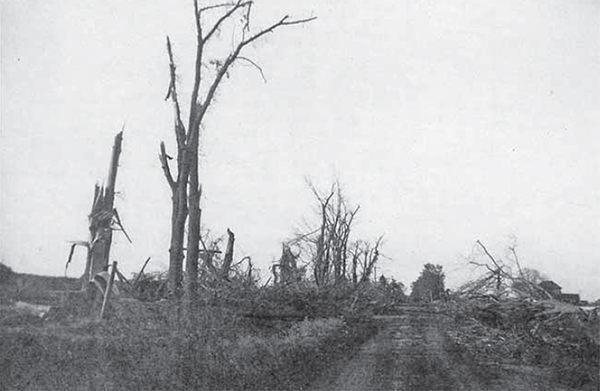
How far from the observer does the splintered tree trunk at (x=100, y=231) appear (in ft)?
57.9

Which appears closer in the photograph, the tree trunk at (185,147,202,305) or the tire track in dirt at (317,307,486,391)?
the tire track in dirt at (317,307,486,391)

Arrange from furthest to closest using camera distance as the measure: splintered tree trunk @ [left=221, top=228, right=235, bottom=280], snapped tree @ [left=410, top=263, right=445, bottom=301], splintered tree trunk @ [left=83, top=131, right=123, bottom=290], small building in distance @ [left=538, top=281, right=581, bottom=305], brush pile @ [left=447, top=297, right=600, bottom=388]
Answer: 1. snapped tree @ [left=410, top=263, right=445, bottom=301]
2. splintered tree trunk @ [left=221, top=228, right=235, bottom=280]
3. splintered tree trunk @ [left=83, top=131, right=123, bottom=290]
4. small building in distance @ [left=538, top=281, right=581, bottom=305]
5. brush pile @ [left=447, top=297, right=600, bottom=388]

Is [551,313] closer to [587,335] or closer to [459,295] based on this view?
[587,335]

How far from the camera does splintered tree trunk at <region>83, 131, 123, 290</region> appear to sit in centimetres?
1764

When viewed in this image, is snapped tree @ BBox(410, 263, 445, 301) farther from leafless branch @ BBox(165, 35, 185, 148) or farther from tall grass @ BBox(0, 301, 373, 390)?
tall grass @ BBox(0, 301, 373, 390)

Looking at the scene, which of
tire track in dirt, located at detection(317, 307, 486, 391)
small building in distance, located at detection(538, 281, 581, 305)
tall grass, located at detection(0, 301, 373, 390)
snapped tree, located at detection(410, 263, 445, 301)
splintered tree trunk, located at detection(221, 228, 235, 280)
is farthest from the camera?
snapped tree, located at detection(410, 263, 445, 301)

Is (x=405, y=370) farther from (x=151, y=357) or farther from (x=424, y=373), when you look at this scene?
(x=151, y=357)

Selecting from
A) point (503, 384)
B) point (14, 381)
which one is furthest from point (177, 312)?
point (503, 384)

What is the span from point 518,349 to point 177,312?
28.0 feet

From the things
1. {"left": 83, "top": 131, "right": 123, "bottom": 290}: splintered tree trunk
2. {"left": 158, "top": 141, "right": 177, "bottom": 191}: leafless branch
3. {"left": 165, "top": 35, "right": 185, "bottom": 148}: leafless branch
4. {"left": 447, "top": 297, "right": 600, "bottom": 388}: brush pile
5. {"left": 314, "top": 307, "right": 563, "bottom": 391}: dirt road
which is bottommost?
{"left": 314, "top": 307, "right": 563, "bottom": 391}: dirt road

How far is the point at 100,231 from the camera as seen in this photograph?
17.8 m

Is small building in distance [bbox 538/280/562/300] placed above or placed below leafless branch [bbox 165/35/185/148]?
below

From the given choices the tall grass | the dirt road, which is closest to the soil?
the dirt road

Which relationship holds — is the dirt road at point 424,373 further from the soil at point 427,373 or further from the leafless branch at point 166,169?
the leafless branch at point 166,169
